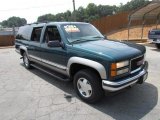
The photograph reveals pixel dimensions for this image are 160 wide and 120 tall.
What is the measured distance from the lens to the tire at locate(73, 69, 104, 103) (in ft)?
14.5

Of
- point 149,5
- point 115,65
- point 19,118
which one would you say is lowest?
point 19,118

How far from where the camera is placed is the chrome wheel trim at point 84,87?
4621mm

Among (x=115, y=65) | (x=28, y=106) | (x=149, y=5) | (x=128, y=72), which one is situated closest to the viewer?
(x=115, y=65)

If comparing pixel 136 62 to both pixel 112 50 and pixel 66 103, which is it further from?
pixel 66 103

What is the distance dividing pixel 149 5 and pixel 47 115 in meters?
13.5

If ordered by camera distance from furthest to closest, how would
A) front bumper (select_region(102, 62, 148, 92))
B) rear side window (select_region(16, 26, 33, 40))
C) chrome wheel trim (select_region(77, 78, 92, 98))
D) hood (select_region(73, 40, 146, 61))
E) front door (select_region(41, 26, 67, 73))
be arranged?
rear side window (select_region(16, 26, 33, 40)) → front door (select_region(41, 26, 67, 73)) → chrome wheel trim (select_region(77, 78, 92, 98)) → hood (select_region(73, 40, 146, 61)) → front bumper (select_region(102, 62, 148, 92))

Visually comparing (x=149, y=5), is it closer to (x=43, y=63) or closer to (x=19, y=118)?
(x=43, y=63)

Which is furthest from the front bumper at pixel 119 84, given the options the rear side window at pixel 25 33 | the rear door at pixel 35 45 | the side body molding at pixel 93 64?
the rear side window at pixel 25 33

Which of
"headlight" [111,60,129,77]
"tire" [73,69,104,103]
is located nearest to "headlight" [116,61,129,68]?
"headlight" [111,60,129,77]

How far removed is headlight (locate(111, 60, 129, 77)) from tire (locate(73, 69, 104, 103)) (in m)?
0.49

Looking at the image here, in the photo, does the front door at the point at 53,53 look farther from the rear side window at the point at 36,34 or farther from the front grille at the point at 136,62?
the front grille at the point at 136,62

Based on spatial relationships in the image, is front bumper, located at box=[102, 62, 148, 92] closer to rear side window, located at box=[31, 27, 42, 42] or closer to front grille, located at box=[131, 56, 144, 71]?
front grille, located at box=[131, 56, 144, 71]

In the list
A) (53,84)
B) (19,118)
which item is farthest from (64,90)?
(19,118)

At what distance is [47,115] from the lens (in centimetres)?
429
